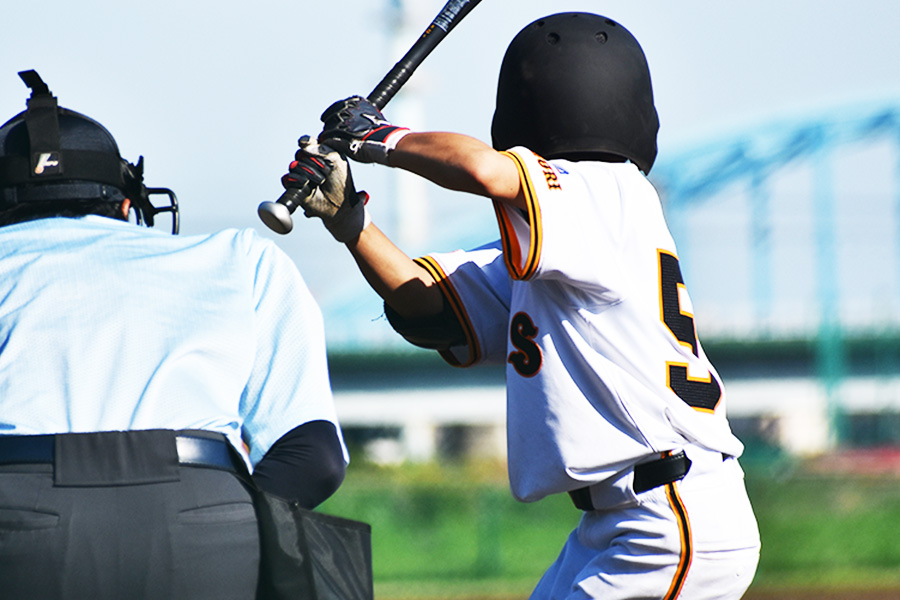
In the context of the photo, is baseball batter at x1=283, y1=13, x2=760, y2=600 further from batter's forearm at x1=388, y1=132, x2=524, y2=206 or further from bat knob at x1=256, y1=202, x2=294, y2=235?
bat knob at x1=256, y1=202, x2=294, y2=235

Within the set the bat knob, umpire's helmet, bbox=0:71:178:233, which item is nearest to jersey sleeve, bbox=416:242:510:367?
the bat knob

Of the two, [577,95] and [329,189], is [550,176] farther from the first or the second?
[329,189]

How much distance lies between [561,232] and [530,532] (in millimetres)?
11060

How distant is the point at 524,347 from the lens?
2529 millimetres

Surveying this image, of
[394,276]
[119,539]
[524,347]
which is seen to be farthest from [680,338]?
[119,539]

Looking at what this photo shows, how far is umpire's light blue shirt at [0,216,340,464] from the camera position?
6.70 feet

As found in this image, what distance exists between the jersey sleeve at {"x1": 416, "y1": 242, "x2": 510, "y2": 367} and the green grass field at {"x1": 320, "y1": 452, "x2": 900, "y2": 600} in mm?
8730

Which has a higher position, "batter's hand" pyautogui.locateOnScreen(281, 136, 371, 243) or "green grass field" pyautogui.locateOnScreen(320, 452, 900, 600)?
"batter's hand" pyautogui.locateOnScreen(281, 136, 371, 243)

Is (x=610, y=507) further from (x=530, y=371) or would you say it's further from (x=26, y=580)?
(x=26, y=580)

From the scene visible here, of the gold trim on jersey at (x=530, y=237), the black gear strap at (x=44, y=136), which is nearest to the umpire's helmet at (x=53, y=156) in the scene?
the black gear strap at (x=44, y=136)

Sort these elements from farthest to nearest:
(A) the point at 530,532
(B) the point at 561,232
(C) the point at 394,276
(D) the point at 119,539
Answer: (A) the point at 530,532, (C) the point at 394,276, (B) the point at 561,232, (D) the point at 119,539

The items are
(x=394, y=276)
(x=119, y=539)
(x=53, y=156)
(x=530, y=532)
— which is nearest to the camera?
(x=119, y=539)

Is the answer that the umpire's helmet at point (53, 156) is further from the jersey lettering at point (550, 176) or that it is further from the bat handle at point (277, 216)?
the jersey lettering at point (550, 176)

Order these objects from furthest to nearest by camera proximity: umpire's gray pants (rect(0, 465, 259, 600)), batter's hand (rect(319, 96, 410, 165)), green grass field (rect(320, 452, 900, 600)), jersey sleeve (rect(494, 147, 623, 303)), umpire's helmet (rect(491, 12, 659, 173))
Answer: green grass field (rect(320, 452, 900, 600)) < umpire's helmet (rect(491, 12, 659, 173)) < batter's hand (rect(319, 96, 410, 165)) < jersey sleeve (rect(494, 147, 623, 303)) < umpire's gray pants (rect(0, 465, 259, 600))
